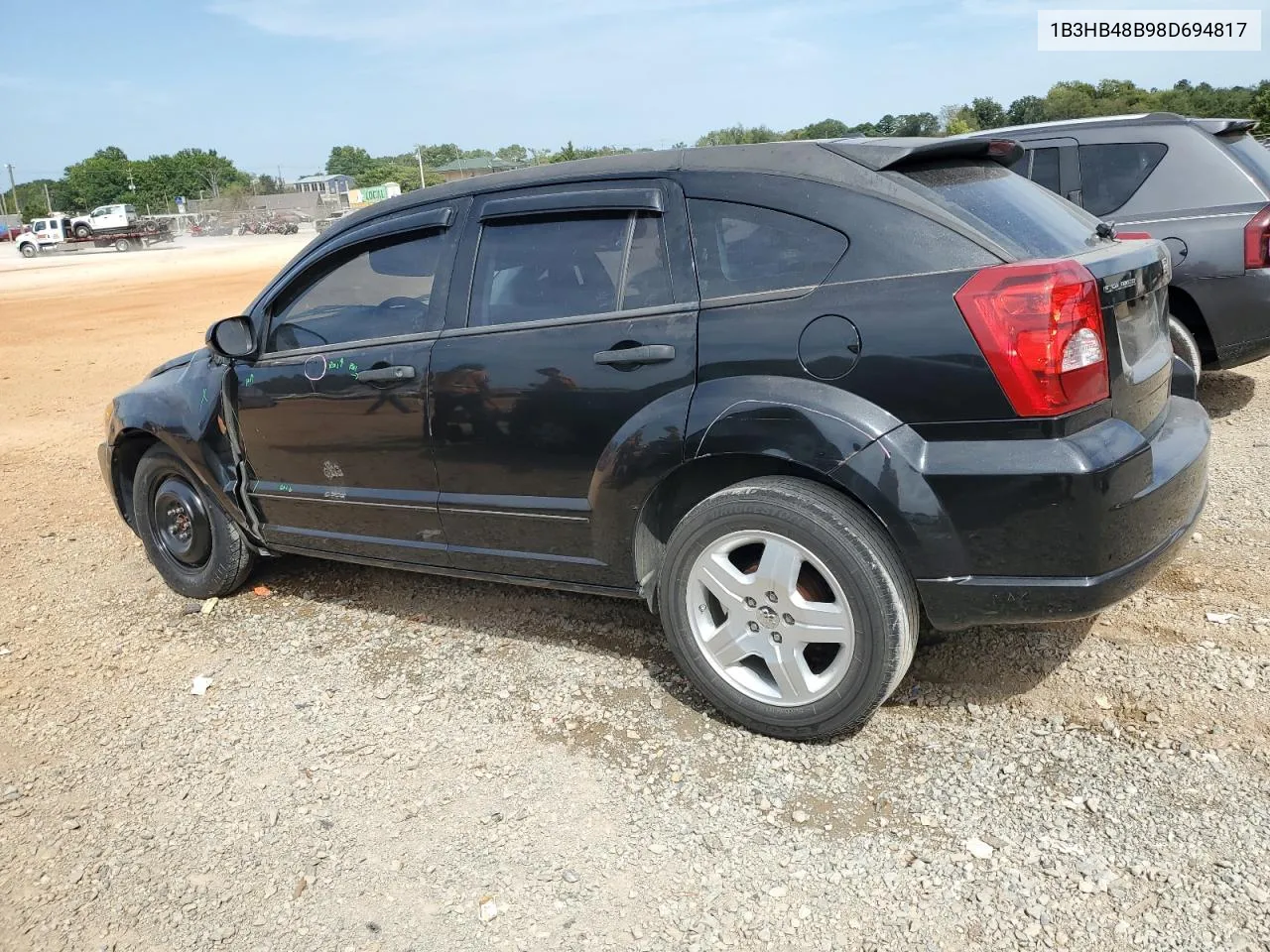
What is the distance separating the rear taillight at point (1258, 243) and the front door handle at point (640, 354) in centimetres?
438

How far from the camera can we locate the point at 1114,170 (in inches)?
249

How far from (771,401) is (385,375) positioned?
1.60 m

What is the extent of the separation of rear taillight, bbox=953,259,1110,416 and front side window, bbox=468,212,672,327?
990mm

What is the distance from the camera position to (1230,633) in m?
3.43

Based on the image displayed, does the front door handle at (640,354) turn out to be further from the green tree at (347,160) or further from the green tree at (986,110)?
the green tree at (347,160)

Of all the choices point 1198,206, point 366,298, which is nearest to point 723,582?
point 366,298

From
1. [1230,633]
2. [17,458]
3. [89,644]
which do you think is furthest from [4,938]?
[17,458]

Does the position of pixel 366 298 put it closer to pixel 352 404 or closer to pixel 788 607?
pixel 352 404

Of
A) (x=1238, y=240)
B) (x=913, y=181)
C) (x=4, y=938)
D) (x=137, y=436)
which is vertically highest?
(x=913, y=181)

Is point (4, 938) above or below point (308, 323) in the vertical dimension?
below

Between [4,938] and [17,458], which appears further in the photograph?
[17,458]

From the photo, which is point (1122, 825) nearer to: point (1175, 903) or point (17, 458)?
point (1175, 903)

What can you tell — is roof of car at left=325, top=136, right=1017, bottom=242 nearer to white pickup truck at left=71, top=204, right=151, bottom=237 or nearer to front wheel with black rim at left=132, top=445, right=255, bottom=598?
front wheel with black rim at left=132, top=445, right=255, bottom=598

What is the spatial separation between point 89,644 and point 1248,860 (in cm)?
441
